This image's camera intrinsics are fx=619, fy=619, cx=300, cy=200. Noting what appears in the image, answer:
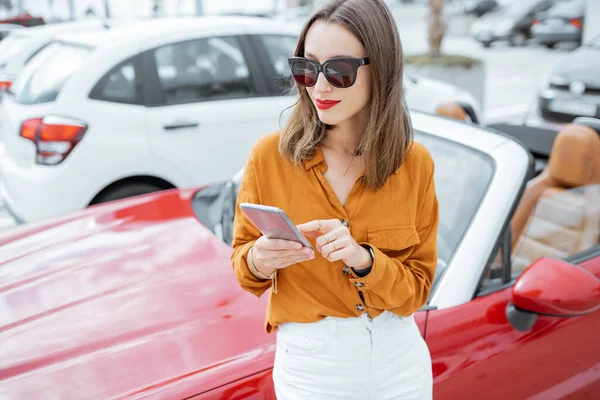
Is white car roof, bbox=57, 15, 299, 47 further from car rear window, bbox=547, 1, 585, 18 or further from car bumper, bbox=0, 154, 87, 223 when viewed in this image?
car rear window, bbox=547, 1, 585, 18

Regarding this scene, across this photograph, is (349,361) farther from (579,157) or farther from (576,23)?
(576,23)

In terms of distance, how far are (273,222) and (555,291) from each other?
1.09m

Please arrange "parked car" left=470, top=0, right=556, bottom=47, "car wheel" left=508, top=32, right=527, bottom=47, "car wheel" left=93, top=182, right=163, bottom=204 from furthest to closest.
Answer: "car wheel" left=508, top=32, right=527, bottom=47
"parked car" left=470, top=0, right=556, bottom=47
"car wheel" left=93, top=182, right=163, bottom=204

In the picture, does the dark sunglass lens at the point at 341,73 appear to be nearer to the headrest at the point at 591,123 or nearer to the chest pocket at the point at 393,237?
the chest pocket at the point at 393,237

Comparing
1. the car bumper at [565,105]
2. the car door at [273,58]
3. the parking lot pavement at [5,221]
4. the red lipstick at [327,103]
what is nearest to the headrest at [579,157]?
the red lipstick at [327,103]

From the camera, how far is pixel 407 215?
1449 mm

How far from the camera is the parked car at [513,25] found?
19150 mm

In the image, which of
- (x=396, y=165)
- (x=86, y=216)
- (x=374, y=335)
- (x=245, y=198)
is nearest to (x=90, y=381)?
(x=245, y=198)

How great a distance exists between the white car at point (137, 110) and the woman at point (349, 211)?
262 centimetres

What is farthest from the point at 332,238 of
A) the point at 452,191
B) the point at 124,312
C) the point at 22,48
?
the point at 22,48

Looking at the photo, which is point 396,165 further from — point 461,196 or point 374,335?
point 461,196

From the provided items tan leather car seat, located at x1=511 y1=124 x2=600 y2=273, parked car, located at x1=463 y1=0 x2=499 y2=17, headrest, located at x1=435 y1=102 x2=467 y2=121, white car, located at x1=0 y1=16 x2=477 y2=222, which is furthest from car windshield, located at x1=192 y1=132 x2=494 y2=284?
parked car, located at x1=463 y1=0 x2=499 y2=17

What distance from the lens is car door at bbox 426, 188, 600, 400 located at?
1854mm

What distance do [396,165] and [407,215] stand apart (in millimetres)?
121
